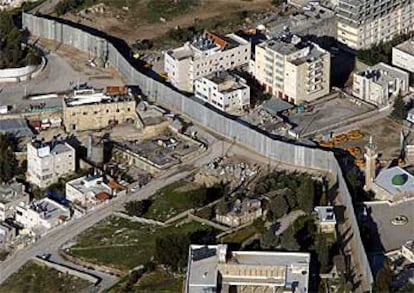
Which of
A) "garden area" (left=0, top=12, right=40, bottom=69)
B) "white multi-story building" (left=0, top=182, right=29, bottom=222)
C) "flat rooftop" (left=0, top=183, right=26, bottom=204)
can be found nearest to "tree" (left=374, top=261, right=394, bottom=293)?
"white multi-story building" (left=0, top=182, right=29, bottom=222)

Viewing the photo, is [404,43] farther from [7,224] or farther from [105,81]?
[7,224]

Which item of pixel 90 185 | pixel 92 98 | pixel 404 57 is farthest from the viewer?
pixel 404 57

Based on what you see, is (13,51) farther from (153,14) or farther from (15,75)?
(153,14)

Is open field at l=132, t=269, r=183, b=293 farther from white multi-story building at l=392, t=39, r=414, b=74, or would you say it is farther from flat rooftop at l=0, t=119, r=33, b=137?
white multi-story building at l=392, t=39, r=414, b=74

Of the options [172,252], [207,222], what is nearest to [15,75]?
[207,222]

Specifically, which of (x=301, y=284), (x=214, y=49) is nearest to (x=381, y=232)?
(x=301, y=284)
